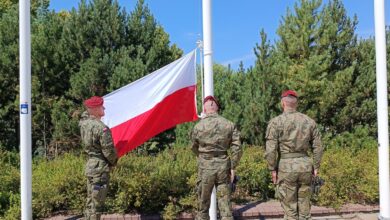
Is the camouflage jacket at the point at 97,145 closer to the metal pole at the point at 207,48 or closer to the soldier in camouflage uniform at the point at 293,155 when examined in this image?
the metal pole at the point at 207,48

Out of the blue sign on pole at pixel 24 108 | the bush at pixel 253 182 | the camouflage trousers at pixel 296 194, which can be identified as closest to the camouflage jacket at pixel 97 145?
the blue sign on pole at pixel 24 108

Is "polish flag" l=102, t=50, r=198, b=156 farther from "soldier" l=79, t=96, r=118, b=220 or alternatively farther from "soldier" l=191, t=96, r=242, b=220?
"soldier" l=191, t=96, r=242, b=220

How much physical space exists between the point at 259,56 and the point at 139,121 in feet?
16.3

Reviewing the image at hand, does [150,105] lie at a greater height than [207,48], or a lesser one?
lesser

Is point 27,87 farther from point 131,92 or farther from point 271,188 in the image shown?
point 271,188

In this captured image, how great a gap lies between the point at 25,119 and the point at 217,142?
2.61 meters

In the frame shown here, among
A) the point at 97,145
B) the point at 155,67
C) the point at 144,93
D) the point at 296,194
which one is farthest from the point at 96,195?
the point at 155,67

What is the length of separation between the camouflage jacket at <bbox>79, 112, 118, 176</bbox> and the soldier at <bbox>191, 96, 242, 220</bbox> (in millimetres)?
1092

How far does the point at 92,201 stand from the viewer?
217 inches

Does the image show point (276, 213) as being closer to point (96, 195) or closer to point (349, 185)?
point (349, 185)

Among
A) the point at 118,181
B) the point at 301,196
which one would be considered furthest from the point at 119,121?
Result: the point at 301,196

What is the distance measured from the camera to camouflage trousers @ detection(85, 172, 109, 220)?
5.48 metres

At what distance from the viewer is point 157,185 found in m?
6.59

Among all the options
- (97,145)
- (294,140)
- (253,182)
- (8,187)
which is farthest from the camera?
(253,182)
